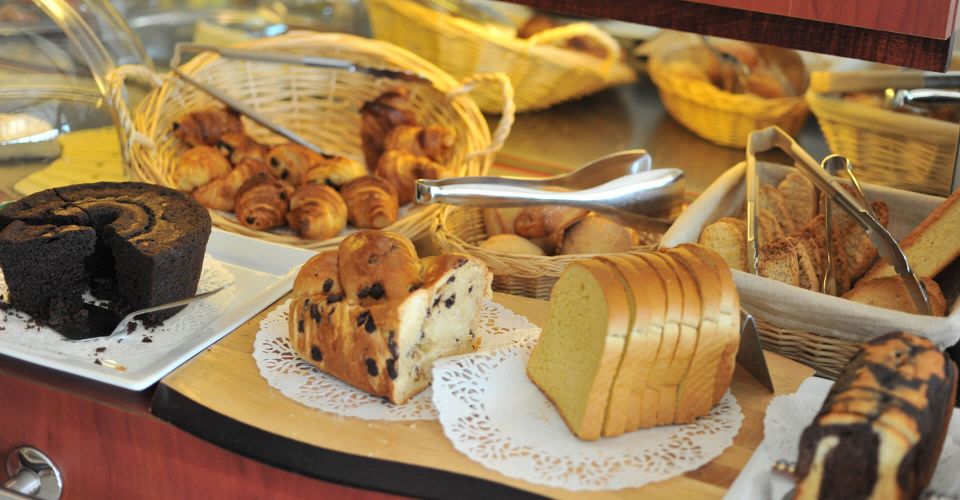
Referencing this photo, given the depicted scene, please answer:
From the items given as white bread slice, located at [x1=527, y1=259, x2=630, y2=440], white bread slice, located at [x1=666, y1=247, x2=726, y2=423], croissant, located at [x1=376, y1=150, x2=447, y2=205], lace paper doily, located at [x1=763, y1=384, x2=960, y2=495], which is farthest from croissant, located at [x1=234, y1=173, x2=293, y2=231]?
lace paper doily, located at [x1=763, y1=384, x2=960, y2=495]

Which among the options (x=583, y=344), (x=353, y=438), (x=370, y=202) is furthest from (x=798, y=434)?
(x=370, y=202)

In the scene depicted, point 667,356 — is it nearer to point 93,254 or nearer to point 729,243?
point 729,243

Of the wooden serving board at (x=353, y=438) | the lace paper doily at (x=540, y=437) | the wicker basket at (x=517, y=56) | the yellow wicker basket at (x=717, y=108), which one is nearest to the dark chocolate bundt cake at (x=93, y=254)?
the wooden serving board at (x=353, y=438)

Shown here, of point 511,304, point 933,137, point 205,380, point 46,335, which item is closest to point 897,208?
point 933,137

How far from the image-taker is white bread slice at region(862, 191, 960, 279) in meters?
1.21

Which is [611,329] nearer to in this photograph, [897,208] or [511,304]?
[511,304]

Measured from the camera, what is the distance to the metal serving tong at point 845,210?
3.71 feet

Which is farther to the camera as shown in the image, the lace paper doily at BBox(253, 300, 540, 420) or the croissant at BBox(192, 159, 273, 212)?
the croissant at BBox(192, 159, 273, 212)

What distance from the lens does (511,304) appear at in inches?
50.4

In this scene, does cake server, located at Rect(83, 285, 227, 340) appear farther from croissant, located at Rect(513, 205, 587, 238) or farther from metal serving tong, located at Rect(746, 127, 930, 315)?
metal serving tong, located at Rect(746, 127, 930, 315)

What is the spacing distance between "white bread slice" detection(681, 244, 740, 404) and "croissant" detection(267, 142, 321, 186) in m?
0.86

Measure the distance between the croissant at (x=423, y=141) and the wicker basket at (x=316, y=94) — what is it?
0.03 meters

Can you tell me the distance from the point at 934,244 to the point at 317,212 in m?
0.88

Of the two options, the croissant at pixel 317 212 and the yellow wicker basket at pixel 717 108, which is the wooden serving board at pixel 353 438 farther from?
the yellow wicker basket at pixel 717 108
